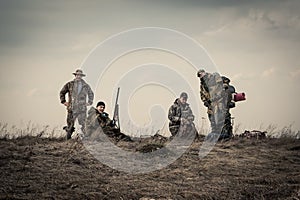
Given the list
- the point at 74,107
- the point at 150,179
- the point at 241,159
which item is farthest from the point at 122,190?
the point at 74,107

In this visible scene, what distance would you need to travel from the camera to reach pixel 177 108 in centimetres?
1695

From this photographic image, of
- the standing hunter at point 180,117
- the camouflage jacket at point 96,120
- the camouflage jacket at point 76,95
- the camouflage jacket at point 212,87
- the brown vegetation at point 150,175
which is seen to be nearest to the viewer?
the brown vegetation at point 150,175

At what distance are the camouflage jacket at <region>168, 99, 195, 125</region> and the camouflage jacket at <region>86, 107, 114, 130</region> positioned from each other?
2.01 metres

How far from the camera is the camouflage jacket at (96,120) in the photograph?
1628 cm

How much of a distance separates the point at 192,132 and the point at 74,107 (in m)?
3.97

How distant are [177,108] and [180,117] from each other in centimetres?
31

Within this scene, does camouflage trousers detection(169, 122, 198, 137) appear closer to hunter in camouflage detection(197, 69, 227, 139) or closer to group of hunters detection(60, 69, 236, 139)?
group of hunters detection(60, 69, 236, 139)

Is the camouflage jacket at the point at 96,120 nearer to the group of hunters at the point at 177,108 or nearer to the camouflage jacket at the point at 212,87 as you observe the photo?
the group of hunters at the point at 177,108

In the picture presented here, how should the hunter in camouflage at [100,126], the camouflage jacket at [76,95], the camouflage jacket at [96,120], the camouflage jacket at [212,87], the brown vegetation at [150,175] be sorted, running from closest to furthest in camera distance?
the brown vegetation at [150,175]
the hunter in camouflage at [100,126]
the camouflage jacket at [96,120]
the camouflage jacket at [212,87]
the camouflage jacket at [76,95]

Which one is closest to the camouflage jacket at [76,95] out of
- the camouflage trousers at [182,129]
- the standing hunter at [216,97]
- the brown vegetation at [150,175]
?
the brown vegetation at [150,175]

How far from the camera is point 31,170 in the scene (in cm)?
1207

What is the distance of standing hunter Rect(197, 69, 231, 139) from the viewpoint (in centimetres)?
1653

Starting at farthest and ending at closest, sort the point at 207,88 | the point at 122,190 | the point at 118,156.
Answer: the point at 207,88 < the point at 118,156 < the point at 122,190

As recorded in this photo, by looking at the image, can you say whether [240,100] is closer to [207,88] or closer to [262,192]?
[207,88]
